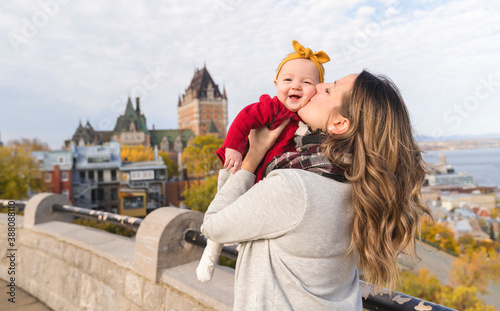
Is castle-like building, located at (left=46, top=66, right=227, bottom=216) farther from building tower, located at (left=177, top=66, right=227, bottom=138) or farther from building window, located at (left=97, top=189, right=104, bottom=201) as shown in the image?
building tower, located at (left=177, top=66, right=227, bottom=138)

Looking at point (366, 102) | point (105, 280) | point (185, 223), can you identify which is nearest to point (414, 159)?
point (366, 102)

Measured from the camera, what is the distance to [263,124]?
4.54 feet

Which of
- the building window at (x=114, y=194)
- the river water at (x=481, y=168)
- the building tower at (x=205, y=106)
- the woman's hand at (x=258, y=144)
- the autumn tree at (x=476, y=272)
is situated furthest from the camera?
the building tower at (x=205, y=106)

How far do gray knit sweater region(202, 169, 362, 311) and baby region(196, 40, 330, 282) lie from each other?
258 millimetres

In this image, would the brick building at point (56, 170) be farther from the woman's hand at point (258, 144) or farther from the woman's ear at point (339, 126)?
the woman's ear at point (339, 126)

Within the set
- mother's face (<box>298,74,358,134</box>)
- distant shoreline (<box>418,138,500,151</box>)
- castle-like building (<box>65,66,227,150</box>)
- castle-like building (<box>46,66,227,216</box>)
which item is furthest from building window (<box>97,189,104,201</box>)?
mother's face (<box>298,74,358,134</box>)

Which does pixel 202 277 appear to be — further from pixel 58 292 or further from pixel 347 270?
pixel 58 292

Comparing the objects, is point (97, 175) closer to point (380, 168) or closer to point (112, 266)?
point (112, 266)

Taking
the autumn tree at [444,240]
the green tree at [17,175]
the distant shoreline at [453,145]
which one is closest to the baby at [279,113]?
the distant shoreline at [453,145]

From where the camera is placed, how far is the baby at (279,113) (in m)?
1.32

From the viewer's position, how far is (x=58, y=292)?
3262 millimetres

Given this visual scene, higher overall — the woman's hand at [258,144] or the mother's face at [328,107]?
the mother's face at [328,107]

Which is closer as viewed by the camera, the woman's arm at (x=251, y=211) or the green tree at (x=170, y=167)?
the woman's arm at (x=251, y=211)

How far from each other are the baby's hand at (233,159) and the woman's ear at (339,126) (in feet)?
1.29
